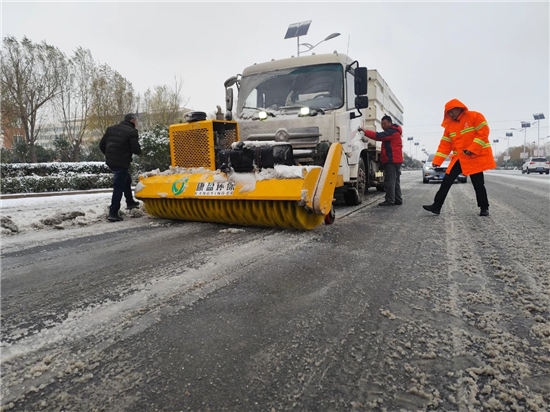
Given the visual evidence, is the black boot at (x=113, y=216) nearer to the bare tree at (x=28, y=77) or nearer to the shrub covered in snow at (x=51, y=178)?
the shrub covered in snow at (x=51, y=178)

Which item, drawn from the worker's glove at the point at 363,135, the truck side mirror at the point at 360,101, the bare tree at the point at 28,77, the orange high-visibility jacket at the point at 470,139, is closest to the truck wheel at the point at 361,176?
the worker's glove at the point at 363,135

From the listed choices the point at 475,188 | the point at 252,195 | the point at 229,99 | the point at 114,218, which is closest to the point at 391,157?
the point at 475,188

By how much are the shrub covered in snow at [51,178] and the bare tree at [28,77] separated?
8285 millimetres

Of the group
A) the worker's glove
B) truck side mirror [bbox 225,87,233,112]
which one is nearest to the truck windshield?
truck side mirror [bbox 225,87,233,112]

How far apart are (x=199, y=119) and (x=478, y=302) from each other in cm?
430

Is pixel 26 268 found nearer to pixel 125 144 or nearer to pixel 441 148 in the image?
pixel 125 144

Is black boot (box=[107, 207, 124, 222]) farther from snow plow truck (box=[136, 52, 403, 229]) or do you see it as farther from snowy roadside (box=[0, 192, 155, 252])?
snow plow truck (box=[136, 52, 403, 229])

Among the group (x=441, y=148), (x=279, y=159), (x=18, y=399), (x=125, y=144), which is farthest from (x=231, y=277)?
(x=441, y=148)

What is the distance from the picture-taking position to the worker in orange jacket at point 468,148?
5078 mm

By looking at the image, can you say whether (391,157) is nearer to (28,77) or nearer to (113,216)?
(113,216)

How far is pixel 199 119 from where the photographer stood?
5.09 metres

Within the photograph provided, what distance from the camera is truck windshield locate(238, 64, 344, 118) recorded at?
538 cm

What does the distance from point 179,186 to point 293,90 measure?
2.54m

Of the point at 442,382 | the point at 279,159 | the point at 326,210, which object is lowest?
the point at 442,382
